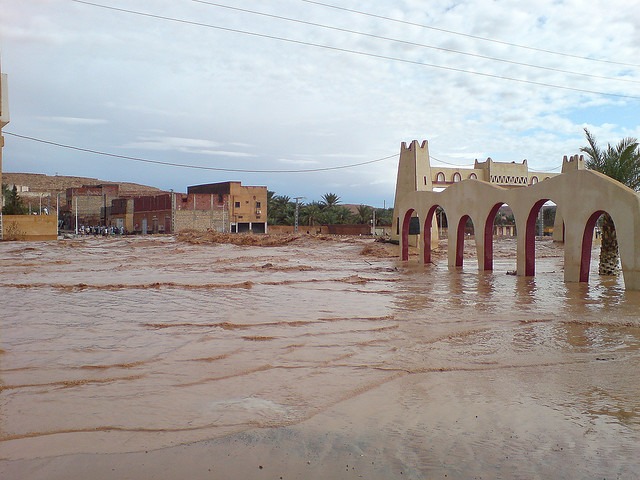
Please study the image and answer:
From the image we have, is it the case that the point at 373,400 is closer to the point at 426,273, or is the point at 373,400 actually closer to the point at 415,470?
the point at 415,470

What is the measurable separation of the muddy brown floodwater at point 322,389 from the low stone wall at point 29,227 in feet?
122

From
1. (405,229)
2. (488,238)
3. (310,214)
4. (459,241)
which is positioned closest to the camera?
(488,238)

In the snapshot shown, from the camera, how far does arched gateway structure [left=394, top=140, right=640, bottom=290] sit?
42.5 feet

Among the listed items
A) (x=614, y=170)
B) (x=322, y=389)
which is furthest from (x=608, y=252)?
(x=322, y=389)

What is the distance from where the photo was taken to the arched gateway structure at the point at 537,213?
1297 centimetres

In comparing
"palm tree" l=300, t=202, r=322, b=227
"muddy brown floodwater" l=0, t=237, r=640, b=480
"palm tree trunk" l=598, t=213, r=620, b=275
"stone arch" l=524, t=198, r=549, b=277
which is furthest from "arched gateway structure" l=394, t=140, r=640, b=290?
"palm tree" l=300, t=202, r=322, b=227

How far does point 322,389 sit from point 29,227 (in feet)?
153

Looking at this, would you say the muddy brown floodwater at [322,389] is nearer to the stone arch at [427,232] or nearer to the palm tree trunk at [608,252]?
the palm tree trunk at [608,252]

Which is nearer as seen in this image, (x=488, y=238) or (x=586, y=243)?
(x=586, y=243)

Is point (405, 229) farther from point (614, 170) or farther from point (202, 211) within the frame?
point (202, 211)

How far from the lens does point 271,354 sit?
23.2 ft

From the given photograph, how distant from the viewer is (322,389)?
5465 millimetres

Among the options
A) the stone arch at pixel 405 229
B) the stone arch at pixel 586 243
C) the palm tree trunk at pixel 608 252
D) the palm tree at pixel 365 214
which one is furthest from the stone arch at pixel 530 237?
the palm tree at pixel 365 214

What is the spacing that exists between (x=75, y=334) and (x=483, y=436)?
643 centimetres
